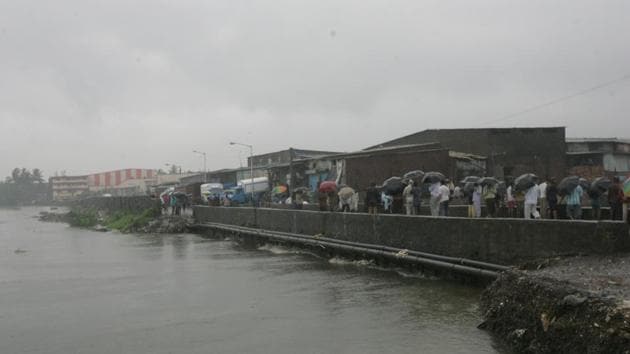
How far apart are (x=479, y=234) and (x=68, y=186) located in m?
163

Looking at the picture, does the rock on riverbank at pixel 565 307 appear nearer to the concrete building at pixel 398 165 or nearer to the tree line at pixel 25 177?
the concrete building at pixel 398 165

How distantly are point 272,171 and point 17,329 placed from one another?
120ft

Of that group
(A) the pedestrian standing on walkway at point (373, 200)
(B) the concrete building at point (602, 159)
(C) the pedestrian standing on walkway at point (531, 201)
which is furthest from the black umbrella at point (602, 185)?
(B) the concrete building at point (602, 159)

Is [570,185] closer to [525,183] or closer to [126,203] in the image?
[525,183]

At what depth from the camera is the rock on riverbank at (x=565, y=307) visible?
6.37 m

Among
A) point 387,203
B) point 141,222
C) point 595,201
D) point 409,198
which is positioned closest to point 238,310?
point 409,198

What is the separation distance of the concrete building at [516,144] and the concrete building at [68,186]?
139956 millimetres

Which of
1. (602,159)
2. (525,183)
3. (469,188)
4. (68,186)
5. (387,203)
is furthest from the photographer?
(68,186)

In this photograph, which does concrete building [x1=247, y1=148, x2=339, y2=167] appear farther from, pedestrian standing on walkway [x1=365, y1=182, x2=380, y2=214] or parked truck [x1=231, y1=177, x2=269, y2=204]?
pedestrian standing on walkway [x1=365, y1=182, x2=380, y2=214]

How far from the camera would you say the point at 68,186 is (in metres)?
159

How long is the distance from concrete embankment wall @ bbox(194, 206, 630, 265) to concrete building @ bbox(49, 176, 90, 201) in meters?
150

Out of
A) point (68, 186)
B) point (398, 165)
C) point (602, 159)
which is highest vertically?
point (68, 186)

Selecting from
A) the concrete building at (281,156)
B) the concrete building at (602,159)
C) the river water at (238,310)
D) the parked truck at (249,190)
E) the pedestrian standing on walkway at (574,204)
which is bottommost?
the river water at (238,310)

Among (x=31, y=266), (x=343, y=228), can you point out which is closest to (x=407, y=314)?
(x=343, y=228)
